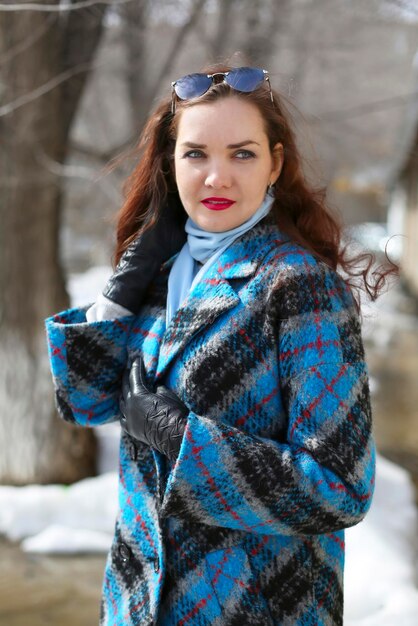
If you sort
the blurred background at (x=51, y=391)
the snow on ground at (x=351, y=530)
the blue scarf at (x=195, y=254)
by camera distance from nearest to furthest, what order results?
the blue scarf at (x=195, y=254) → the snow on ground at (x=351, y=530) → the blurred background at (x=51, y=391)

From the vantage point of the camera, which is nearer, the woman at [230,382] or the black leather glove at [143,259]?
the woman at [230,382]

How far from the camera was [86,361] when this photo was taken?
180 cm

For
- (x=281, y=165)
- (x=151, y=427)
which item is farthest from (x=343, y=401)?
(x=281, y=165)

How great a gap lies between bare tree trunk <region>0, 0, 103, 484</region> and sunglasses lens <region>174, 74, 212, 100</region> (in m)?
2.78

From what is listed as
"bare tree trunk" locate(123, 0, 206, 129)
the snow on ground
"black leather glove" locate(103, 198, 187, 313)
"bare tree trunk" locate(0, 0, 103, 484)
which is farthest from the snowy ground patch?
"bare tree trunk" locate(123, 0, 206, 129)

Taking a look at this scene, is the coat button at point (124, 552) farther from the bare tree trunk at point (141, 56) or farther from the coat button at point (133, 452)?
the bare tree trunk at point (141, 56)

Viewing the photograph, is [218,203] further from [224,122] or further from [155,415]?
[155,415]

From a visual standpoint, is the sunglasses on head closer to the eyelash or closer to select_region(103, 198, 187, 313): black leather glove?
the eyelash

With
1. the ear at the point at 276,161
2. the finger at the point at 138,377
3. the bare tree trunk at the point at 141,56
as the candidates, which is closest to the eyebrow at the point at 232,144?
the ear at the point at 276,161

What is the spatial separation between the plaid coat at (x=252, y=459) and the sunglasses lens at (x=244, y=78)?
1.04 feet

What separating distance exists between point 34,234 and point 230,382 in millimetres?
3323

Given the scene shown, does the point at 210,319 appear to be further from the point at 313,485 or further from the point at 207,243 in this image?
the point at 313,485

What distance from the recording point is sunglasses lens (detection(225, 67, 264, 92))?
5.34 ft

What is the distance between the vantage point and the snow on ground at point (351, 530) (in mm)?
3381
